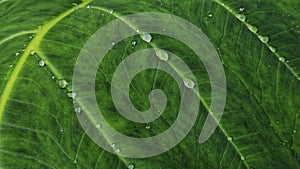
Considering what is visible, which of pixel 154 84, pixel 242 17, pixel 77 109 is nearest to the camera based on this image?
pixel 77 109

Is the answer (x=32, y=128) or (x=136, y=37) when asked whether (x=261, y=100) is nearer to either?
(x=136, y=37)

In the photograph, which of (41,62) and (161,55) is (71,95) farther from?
(161,55)

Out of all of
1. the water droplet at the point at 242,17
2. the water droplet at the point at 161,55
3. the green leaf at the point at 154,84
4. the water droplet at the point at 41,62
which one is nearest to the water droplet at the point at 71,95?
the green leaf at the point at 154,84

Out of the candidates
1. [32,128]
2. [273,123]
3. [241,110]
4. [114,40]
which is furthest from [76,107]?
[273,123]

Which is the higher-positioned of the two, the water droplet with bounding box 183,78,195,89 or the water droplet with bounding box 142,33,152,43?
the water droplet with bounding box 142,33,152,43

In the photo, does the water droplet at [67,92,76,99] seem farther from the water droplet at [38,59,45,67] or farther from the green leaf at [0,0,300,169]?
the water droplet at [38,59,45,67]

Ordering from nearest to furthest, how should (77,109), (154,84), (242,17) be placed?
Result: (77,109) < (154,84) < (242,17)

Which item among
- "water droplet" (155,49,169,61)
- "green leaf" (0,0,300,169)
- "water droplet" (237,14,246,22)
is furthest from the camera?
"water droplet" (237,14,246,22)

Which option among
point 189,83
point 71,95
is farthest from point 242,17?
point 71,95

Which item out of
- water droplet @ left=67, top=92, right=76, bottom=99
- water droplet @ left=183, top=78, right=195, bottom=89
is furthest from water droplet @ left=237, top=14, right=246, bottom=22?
water droplet @ left=67, top=92, right=76, bottom=99

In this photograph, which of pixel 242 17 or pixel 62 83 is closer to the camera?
pixel 62 83
